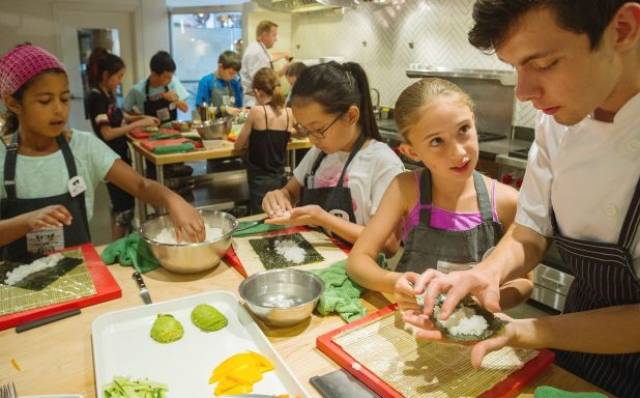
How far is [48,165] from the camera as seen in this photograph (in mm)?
1773

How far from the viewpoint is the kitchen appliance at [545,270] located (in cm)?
294

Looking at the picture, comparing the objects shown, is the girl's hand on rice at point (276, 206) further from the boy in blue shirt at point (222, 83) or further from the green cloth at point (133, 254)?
the boy in blue shirt at point (222, 83)

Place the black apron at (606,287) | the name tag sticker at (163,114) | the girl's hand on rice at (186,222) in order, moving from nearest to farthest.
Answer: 1. the black apron at (606,287)
2. the girl's hand on rice at (186,222)
3. the name tag sticker at (163,114)

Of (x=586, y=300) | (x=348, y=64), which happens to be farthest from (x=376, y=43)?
(x=586, y=300)

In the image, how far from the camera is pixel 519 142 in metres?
3.75

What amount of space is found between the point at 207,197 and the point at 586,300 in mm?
3402

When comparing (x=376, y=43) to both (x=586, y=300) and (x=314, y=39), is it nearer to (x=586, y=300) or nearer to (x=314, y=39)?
(x=314, y=39)

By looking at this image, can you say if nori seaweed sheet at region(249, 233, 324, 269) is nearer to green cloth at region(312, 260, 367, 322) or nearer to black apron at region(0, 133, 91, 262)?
green cloth at region(312, 260, 367, 322)

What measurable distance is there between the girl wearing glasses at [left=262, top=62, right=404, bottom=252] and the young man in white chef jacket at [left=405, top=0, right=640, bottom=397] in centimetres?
61

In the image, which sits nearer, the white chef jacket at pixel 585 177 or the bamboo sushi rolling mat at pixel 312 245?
the white chef jacket at pixel 585 177

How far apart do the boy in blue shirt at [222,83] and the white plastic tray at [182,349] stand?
4423 millimetres

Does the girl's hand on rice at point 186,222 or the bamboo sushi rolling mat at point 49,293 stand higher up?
the girl's hand on rice at point 186,222

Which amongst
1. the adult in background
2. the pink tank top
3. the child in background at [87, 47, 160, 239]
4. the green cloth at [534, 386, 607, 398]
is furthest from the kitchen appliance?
the adult in background

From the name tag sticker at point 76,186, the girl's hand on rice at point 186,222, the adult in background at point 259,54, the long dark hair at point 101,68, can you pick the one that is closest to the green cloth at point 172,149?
the long dark hair at point 101,68
